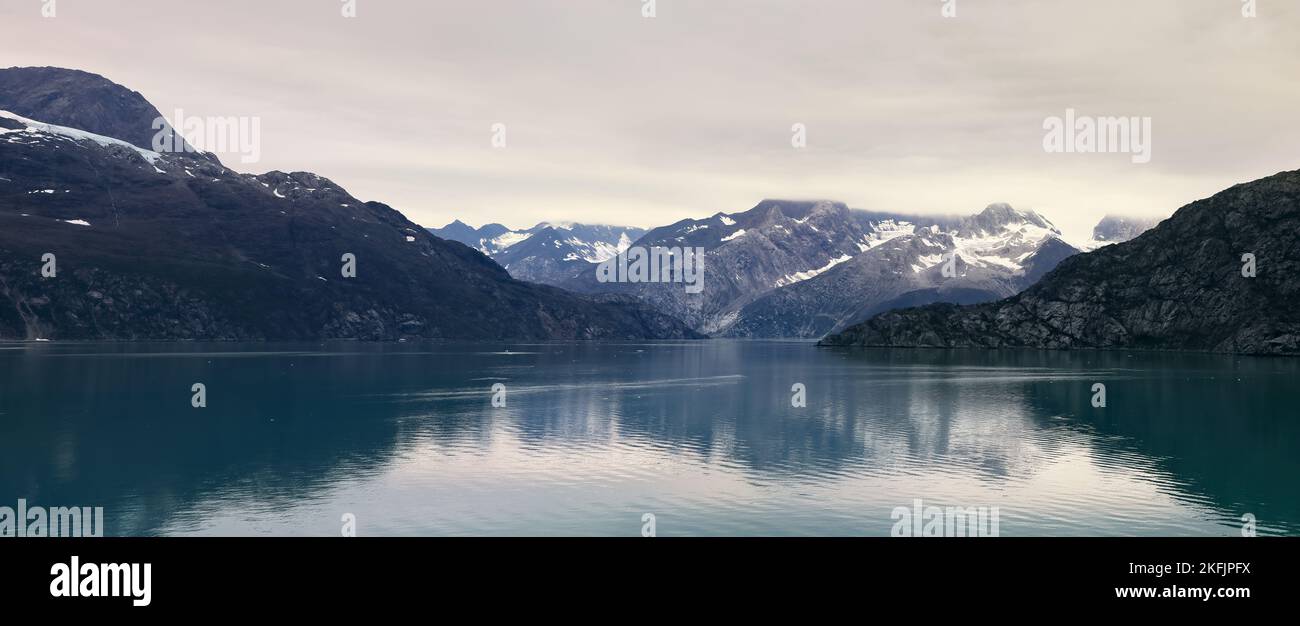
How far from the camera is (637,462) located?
91.4 metres

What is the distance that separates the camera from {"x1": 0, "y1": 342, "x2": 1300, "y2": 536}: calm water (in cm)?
6531

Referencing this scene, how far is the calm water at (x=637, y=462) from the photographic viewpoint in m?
65.3

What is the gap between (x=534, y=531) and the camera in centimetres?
6119

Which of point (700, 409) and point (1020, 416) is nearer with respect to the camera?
point (1020, 416)
